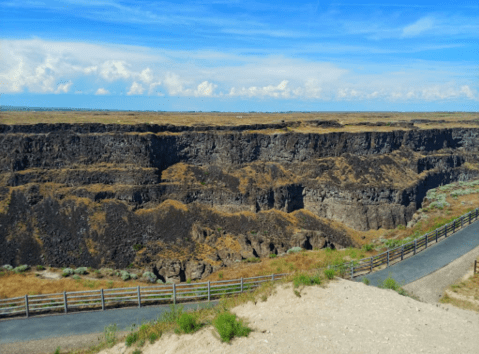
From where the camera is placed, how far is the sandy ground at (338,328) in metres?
12.2

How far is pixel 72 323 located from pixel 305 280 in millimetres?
10932

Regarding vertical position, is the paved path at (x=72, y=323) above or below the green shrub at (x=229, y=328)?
below

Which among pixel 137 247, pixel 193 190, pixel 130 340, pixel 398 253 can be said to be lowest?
pixel 137 247

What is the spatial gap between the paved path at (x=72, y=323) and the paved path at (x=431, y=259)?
1097 centimetres

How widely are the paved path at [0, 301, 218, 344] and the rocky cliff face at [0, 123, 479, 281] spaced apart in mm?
21953

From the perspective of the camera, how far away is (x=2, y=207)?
1955 inches

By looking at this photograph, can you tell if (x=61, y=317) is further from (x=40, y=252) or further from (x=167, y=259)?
(x=40, y=252)

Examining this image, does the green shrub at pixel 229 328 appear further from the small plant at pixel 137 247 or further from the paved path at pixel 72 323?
the small plant at pixel 137 247

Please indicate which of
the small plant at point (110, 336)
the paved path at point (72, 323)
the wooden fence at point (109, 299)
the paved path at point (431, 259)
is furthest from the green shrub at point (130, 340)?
the paved path at point (431, 259)

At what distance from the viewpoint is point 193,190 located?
57.9m

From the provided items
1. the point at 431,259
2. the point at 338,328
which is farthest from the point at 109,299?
the point at 431,259

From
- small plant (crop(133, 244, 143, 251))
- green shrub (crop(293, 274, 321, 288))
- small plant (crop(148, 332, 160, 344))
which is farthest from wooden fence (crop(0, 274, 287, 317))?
small plant (crop(133, 244, 143, 251))

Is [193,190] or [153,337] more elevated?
[153,337]

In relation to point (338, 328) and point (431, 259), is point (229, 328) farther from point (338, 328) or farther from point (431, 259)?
point (431, 259)
